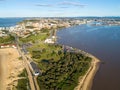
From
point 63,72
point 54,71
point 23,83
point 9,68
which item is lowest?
point 9,68

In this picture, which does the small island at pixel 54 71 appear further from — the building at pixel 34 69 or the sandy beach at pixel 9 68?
the sandy beach at pixel 9 68

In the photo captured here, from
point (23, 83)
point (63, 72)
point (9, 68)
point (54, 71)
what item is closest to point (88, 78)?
point (63, 72)

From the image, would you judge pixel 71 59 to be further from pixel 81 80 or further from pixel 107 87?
pixel 107 87

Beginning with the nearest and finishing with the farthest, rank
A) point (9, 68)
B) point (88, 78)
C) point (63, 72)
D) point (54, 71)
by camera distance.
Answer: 1. point (88, 78)
2. point (63, 72)
3. point (54, 71)
4. point (9, 68)

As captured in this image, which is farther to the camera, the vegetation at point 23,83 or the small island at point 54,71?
the small island at point 54,71

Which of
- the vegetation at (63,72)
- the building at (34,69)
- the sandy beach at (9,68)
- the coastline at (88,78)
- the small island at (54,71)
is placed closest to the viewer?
the vegetation at (63,72)

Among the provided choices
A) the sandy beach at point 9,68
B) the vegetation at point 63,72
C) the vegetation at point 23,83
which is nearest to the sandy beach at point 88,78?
the vegetation at point 63,72

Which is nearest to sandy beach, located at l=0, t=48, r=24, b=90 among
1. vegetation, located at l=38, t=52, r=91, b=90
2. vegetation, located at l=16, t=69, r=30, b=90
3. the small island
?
the small island

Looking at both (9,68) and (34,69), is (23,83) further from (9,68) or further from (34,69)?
(9,68)

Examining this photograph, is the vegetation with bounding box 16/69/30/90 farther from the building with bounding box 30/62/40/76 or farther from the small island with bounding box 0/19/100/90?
the building with bounding box 30/62/40/76
